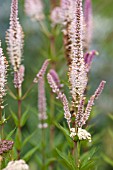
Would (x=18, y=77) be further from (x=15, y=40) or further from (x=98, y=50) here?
(x=98, y=50)

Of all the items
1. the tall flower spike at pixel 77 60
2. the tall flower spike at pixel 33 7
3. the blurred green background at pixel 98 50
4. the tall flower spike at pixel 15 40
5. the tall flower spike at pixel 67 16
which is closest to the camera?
the tall flower spike at pixel 77 60

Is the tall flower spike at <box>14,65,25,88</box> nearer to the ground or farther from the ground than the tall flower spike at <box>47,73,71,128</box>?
farther from the ground

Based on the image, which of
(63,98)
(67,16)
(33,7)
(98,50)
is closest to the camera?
(63,98)

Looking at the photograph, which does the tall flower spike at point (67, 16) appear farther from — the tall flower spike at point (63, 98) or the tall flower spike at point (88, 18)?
the tall flower spike at point (63, 98)

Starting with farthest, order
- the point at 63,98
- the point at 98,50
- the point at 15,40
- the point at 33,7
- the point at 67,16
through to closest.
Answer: the point at 98,50 < the point at 33,7 < the point at 67,16 < the point at 15,40 < the point at 63,98

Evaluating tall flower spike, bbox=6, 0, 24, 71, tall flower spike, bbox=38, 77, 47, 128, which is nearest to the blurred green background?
tall flower spike, bbox=38, 77, 47, 128

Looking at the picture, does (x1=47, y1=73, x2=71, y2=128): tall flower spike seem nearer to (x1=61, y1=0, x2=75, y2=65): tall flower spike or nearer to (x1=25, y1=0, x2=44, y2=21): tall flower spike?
(x1=61, y1=0, x2=75, y2=65): tall flower spike

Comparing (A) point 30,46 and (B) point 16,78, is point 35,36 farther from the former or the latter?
(B) point 16,78

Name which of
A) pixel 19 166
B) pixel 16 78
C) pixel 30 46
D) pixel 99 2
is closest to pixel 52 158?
pixel 16 78

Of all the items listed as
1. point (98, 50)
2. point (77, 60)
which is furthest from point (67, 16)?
point (98, 50)

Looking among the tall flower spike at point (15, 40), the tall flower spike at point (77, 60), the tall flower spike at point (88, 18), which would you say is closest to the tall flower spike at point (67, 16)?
the tall flower spike at point (88, 18)

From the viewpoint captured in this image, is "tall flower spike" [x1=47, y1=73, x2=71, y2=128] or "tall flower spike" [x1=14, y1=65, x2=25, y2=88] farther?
"tall flower spike" [x1=14, y1=65, x2=25, y2=88]
